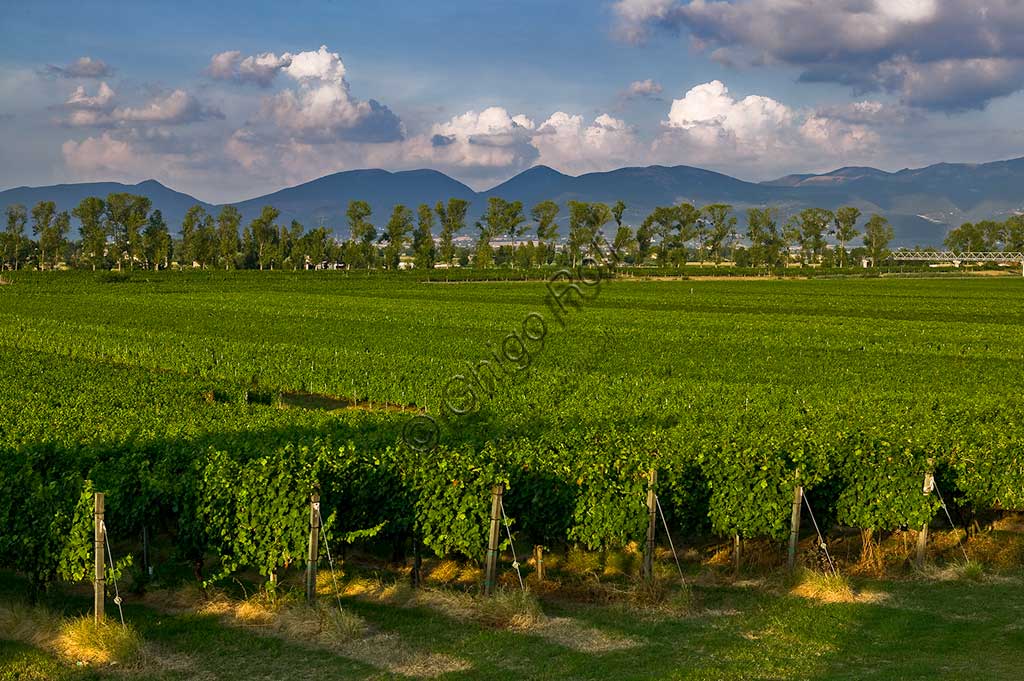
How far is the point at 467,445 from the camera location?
1720cm

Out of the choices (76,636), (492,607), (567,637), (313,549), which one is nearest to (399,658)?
(492,607)

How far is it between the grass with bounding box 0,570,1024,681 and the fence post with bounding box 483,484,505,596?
13.2 inches

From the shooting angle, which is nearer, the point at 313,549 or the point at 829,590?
the point at 313,549

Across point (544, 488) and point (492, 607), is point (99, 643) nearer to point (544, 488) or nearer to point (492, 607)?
point (492, 607)

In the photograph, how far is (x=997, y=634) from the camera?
45.0 feet

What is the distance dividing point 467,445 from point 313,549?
3.91 meters

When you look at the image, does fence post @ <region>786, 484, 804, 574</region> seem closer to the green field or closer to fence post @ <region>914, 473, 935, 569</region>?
the green field

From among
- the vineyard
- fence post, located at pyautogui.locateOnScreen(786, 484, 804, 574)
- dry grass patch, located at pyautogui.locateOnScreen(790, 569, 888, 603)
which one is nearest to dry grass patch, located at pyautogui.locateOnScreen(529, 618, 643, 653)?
the vineyard

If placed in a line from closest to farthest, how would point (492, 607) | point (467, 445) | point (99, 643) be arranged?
point (99, 643) < point (492, 607) < point (467, 445)

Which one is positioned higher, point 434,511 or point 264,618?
point 434,511

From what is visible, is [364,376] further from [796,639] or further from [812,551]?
[796,639]

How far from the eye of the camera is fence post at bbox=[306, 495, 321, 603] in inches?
566

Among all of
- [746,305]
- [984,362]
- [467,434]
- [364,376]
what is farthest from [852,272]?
[467,434]

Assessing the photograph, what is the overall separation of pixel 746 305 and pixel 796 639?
81431 mm
